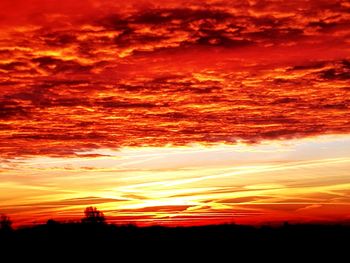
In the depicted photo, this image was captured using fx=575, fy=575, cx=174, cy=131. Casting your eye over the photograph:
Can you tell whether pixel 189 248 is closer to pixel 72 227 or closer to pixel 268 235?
pixel 268 235

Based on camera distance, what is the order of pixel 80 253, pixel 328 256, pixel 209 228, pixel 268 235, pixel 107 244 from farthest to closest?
pixel 209 228, pixel 268 235, pixel 107 244, pixel 80 253, pixel 328 256

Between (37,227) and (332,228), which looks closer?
(332,228)

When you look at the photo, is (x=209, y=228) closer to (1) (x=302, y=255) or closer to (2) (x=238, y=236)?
(2) (x=238, y=236)

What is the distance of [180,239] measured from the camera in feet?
211

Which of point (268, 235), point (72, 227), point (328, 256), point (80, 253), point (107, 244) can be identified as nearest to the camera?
point (328, 256)

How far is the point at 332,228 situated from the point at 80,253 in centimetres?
3026

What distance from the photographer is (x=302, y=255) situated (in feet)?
164

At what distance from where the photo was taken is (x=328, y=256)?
160 ft

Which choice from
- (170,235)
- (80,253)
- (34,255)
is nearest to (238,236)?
(170,235)

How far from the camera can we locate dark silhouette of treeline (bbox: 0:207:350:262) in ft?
182

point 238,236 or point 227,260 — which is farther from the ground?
point 238,236

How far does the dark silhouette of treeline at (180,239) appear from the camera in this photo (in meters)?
55.6

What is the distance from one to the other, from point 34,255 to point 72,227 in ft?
93.9

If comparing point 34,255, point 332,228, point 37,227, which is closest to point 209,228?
point 332,228
